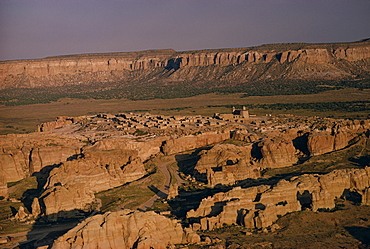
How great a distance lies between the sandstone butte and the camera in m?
50.5

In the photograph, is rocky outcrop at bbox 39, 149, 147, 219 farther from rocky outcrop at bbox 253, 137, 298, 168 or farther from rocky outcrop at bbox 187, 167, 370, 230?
rocky outcrop at bbox 253, 137, 298, 168

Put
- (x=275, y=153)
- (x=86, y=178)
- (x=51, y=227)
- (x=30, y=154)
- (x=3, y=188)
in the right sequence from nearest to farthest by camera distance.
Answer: (x=51, y=227) < (x=86, y=178) < (x=3, y=188) < (x=275, y=153) < (x=30, y=154)

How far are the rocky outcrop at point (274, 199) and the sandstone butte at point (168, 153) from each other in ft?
0.35

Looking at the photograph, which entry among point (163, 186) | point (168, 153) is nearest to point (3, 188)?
point (163, 186)

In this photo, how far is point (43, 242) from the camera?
55531 mm

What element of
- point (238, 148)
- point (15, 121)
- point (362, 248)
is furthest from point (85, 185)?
point (15, 121)

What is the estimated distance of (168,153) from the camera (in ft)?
318

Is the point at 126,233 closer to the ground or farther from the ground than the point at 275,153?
closer to the ground

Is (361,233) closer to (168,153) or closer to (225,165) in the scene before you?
(225,165)

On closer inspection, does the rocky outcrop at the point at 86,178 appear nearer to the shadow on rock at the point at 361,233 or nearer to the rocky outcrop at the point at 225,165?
the rocky outcrop at the point at 225,165

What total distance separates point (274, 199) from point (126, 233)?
60.5 ft

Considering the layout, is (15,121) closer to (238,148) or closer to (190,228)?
(238,148)

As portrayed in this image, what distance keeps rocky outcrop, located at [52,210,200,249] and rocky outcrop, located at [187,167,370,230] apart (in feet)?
16.9

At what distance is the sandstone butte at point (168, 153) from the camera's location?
50.5m
